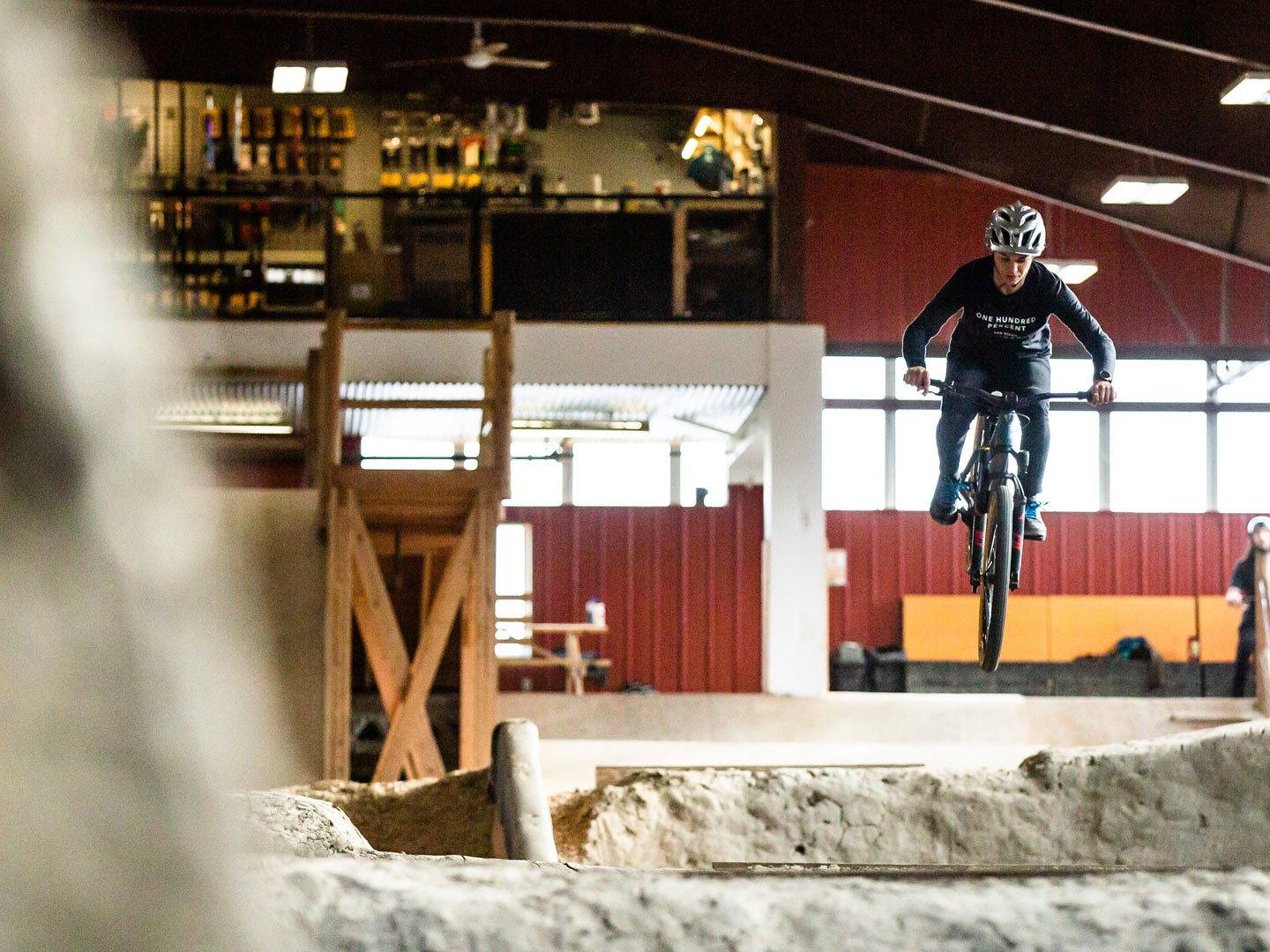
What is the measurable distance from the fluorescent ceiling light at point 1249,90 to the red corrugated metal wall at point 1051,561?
1089cm

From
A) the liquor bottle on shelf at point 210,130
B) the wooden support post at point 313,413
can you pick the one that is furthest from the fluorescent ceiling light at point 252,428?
the wooden support post at point 313,413

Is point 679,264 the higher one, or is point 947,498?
point 679,264

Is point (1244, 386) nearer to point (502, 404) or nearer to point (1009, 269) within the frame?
point (502, 404)

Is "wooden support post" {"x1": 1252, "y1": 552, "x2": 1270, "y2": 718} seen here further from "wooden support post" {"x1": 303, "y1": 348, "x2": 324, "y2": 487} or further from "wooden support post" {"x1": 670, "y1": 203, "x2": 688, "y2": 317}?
"wooden support post" {"x1": 303, "y1": 348, "x2": 324, "y2": 487}

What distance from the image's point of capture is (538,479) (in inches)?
779

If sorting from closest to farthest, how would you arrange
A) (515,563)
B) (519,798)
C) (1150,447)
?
(519,798), (515,563), (1150,447)

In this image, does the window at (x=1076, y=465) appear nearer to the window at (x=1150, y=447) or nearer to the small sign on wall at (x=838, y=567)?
the window at (x=1150, y=447)

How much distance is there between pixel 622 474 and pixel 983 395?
15.6 metres

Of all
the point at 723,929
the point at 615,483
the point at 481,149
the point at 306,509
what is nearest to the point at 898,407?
the point at 615,483

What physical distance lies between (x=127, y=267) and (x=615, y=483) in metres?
18.8

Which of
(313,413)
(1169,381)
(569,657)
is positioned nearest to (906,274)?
(1169,381)

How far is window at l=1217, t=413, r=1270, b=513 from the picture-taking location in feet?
67.6

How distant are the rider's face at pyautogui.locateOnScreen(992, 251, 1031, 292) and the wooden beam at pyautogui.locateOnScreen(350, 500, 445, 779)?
582cm

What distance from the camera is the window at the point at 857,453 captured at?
2006 cm
